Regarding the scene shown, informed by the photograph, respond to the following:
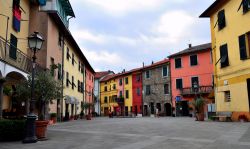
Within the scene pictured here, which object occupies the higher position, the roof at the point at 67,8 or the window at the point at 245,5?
the roof at the point at 67,8

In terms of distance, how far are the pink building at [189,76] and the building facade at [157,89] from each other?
1.79 m

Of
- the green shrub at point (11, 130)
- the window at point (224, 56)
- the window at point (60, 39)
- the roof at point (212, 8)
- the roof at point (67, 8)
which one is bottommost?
the green shrub at point (11, 130)

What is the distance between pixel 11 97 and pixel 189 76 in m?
29.0

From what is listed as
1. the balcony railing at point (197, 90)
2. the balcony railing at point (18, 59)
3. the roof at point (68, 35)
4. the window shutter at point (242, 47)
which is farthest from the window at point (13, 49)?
the balcony railing at point (197, 90)

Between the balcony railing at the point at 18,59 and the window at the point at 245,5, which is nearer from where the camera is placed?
the balcony railing at the point at 18,59

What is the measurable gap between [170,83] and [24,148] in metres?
36.3

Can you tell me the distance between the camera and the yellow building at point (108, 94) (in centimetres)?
6242

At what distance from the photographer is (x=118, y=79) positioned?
199 feet

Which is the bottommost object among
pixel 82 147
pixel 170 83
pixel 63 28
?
pixel 82 147

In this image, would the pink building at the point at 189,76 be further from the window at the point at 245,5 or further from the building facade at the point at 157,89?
the window at the point at 245,5

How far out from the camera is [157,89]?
4600cm

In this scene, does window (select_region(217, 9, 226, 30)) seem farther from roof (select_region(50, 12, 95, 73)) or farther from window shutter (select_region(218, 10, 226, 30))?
roof (select_region(50, 12, 95, 73))

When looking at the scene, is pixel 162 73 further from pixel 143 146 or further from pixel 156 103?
pixel 143 146

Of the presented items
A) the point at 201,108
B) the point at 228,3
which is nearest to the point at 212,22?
the point at 228,3
